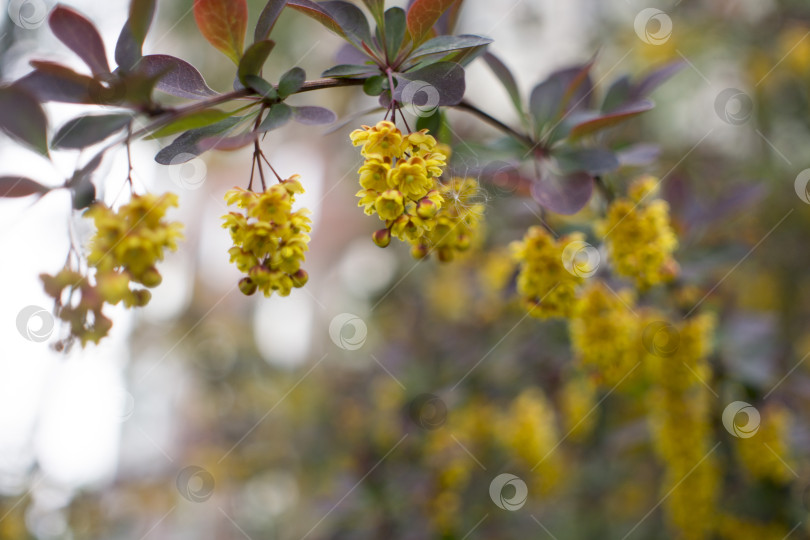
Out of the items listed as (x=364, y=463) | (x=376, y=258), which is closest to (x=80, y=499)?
(x=364, y=463)

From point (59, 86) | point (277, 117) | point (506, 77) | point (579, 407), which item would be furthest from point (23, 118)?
point (579, 407)

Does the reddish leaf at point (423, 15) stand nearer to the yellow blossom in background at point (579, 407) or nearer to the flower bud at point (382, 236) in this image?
the flower bud at point (382, 236)

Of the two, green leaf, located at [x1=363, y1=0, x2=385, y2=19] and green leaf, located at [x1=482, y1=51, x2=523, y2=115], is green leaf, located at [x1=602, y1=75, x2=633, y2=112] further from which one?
green leaf, located at [x1=363, y1=0, x2=385, y2=19]

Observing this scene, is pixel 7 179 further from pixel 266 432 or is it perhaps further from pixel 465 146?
pixel 266 432

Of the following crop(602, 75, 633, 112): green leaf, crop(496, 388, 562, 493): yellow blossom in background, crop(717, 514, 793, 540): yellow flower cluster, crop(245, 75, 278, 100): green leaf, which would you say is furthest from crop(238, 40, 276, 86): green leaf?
crop(717, 514, 793, 540): yellow flower cluster

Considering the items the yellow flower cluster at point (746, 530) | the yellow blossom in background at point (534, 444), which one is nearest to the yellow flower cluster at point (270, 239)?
the yellow blossom in background at point (534, 444)

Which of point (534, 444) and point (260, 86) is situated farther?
point (534, 444)

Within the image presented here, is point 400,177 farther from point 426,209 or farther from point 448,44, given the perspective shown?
point 448,44
